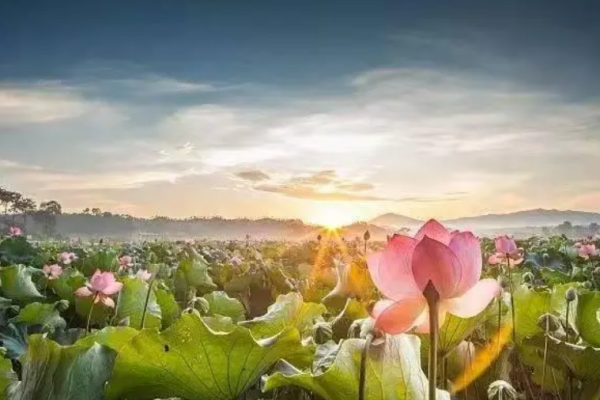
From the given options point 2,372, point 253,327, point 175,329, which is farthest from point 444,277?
point 2,372

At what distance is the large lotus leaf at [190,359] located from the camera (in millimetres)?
1516

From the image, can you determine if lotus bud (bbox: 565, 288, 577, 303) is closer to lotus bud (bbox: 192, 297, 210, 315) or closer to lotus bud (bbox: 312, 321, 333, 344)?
lotus bud (bbox: 312, 321, 333, 344)

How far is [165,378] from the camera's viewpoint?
5.21 feet

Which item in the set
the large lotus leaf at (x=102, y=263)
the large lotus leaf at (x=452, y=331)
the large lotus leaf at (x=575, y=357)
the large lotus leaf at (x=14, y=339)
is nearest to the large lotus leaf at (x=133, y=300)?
the large lotus leaf at (x=14, y=339)

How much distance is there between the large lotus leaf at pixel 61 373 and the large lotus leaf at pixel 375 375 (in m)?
0.37

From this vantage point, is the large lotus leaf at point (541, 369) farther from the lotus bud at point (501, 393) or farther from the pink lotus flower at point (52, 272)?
the pink lotus flower at point (52, 272)

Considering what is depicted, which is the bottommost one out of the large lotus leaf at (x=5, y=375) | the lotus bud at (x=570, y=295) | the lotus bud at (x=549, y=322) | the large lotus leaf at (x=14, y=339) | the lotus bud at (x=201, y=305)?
the large lotus leaf at (x=14, y=339)

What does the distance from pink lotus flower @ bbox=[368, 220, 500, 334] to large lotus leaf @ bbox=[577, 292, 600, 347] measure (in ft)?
5.43

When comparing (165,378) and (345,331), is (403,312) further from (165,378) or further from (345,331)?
(345,331)

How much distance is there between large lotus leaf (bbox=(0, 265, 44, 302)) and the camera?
15.1ft

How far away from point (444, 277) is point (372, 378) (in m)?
0.33

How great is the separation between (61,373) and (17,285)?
11.2 feet

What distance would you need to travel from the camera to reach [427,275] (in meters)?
1.19

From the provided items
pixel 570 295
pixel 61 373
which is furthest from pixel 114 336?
pixel 570 295
